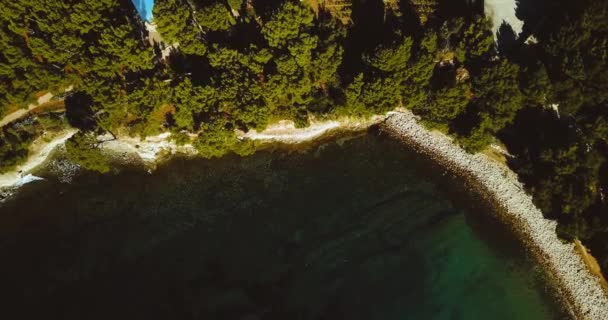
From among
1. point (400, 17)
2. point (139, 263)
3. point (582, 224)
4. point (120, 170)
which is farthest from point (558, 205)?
point (120, 170)

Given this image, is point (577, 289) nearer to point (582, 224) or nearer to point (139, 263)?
point (582, 224)

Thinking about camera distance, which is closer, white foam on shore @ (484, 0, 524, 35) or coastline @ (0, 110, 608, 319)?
coastline @ (0, 110, 608, 319)

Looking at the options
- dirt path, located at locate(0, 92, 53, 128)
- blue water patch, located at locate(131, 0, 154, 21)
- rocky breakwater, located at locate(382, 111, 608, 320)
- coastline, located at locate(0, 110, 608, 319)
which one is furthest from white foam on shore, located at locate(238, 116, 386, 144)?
dirt path, located at locate(0, 92, 53, 128)

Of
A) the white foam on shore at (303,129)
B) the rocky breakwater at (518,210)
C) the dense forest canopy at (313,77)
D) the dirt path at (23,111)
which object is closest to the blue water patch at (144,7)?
the dense forest canopy at (313,77)

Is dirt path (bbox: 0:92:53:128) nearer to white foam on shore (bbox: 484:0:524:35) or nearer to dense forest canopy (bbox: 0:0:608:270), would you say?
dense forest canopy (bbox: 0:0:608:270)

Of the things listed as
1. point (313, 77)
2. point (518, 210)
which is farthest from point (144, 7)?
point (518, 210)

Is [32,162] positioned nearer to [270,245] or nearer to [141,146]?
[141,146]
